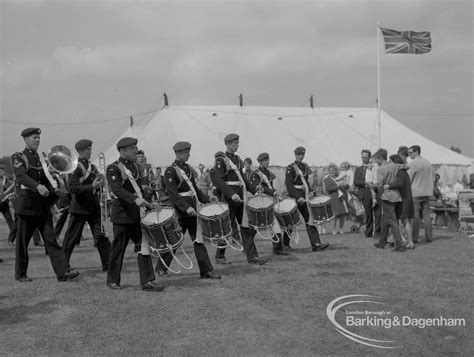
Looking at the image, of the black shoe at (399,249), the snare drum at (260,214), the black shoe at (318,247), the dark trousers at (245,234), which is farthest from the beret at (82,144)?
the black shoe at (399,249)

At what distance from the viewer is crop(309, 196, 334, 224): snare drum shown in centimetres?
1045

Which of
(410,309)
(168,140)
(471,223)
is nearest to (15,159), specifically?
(410,309)

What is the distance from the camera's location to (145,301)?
265 inches

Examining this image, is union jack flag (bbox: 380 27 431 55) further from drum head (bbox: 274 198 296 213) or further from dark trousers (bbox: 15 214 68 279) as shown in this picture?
dark trousers (bbox: 15 214 68 279)

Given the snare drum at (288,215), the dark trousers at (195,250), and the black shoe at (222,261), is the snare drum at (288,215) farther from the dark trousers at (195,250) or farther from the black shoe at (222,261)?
the dark trousers at (195,250)

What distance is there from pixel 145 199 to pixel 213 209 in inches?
40.0

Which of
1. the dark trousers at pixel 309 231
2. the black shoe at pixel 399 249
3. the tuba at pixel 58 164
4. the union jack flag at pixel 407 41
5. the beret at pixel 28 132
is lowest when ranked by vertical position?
the black shoe at pixel 399 249

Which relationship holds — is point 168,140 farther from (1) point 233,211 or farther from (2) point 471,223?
(1) point 233,211

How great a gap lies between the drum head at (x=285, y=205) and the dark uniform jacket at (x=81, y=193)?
10.6 feet

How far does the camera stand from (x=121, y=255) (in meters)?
7.44

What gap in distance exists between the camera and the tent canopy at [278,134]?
28375 millimetres

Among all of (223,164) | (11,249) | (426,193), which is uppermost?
(223,164)

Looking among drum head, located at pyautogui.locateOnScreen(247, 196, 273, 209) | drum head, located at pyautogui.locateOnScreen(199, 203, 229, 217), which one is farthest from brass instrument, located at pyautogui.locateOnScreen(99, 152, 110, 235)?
drum head, located at pyautogui.locateOnScreen(247, 196, 273, 209)

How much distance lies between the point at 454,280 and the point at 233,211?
3.59 meters
